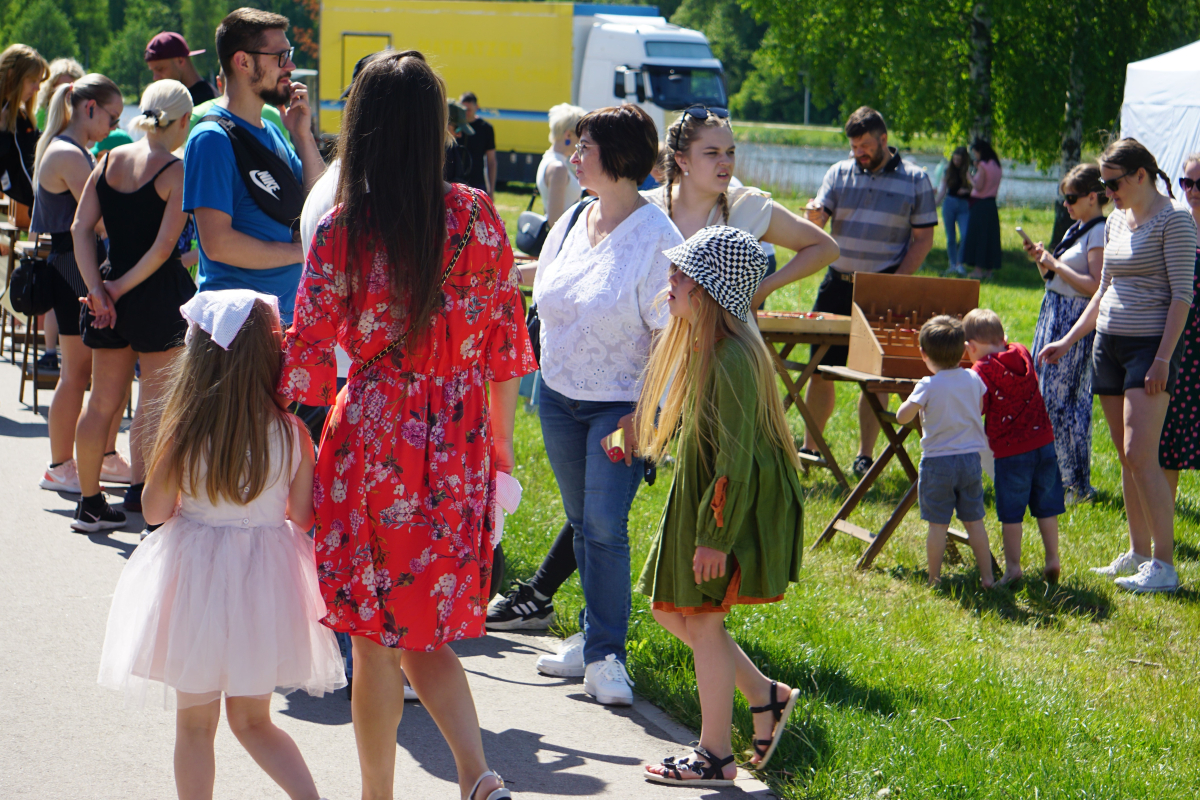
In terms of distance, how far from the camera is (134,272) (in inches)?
213

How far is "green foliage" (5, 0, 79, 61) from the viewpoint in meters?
65.6

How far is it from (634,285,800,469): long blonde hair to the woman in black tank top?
2716 millimetres

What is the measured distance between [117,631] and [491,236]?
1341 millimetres

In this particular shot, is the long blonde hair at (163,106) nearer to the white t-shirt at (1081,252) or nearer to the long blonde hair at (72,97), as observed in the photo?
the long blonde hair at (72,97)

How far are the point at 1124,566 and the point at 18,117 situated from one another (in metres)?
7.65

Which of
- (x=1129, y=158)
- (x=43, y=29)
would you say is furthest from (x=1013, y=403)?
(x=43, y=29)

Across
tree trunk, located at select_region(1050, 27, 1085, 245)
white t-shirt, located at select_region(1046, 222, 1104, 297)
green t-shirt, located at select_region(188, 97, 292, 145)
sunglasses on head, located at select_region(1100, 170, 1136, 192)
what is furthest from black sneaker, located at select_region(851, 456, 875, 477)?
tree trunk, located at select_region(1050, 27, 1085, 245)

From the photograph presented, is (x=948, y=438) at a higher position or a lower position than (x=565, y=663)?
higher

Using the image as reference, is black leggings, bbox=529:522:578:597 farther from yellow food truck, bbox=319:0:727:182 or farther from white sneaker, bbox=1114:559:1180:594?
yellow food truck, bbox=319:0:727:182

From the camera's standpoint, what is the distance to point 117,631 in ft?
9.34

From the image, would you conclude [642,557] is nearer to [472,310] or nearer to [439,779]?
[439,779]

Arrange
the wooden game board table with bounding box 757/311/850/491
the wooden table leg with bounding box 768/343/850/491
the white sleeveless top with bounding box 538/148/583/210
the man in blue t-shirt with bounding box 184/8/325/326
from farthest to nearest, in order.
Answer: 1. the white sleeveless top with bounding box 538/148/583/210
2. the wooden table leg with bounding box 768/343/850/491
3. the wooden game board table with bounding box 757/311/850/491
4. the man in blue t-shirt with bounding box 184/8/325/326

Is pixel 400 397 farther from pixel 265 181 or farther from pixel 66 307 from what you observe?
pixel 66 307

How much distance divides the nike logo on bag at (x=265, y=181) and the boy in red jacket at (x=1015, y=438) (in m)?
3.26
